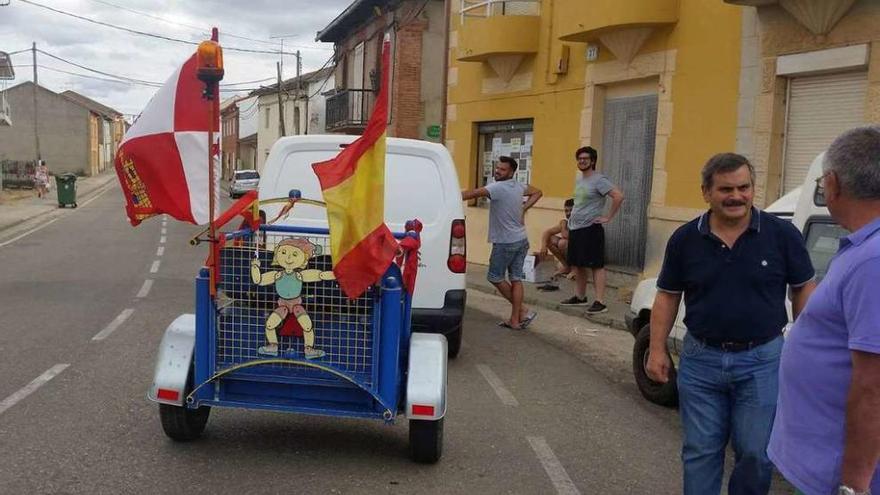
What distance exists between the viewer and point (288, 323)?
442 centimetres

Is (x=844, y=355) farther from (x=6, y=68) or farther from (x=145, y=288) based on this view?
(x=6, y=68)

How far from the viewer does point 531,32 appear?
49.6ft

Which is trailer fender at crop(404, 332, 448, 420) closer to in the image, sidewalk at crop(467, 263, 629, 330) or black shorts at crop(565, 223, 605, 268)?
sidewalk at crop(467, 263, 629, 330)

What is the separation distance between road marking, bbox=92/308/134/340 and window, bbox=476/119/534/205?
7786 millimetres

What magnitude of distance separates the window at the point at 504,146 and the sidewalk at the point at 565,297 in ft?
8.00

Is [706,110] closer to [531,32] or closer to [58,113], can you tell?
[531,32]

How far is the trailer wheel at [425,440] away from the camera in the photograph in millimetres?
4641

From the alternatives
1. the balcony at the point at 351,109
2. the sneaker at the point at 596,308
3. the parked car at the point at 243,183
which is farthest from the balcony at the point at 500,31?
the parked car at the point at 243,183

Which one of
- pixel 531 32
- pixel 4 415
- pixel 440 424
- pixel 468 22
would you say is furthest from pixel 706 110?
pixel 4 415

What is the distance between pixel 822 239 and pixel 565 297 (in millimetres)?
7056

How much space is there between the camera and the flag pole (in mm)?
4168

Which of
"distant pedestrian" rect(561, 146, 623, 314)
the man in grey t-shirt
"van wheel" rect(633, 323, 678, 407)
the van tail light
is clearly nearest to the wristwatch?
"van wheel" rect(633, 323, 678, 407)

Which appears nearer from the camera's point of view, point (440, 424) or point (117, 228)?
point (440, 424)

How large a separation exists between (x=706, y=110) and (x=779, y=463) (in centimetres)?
940
